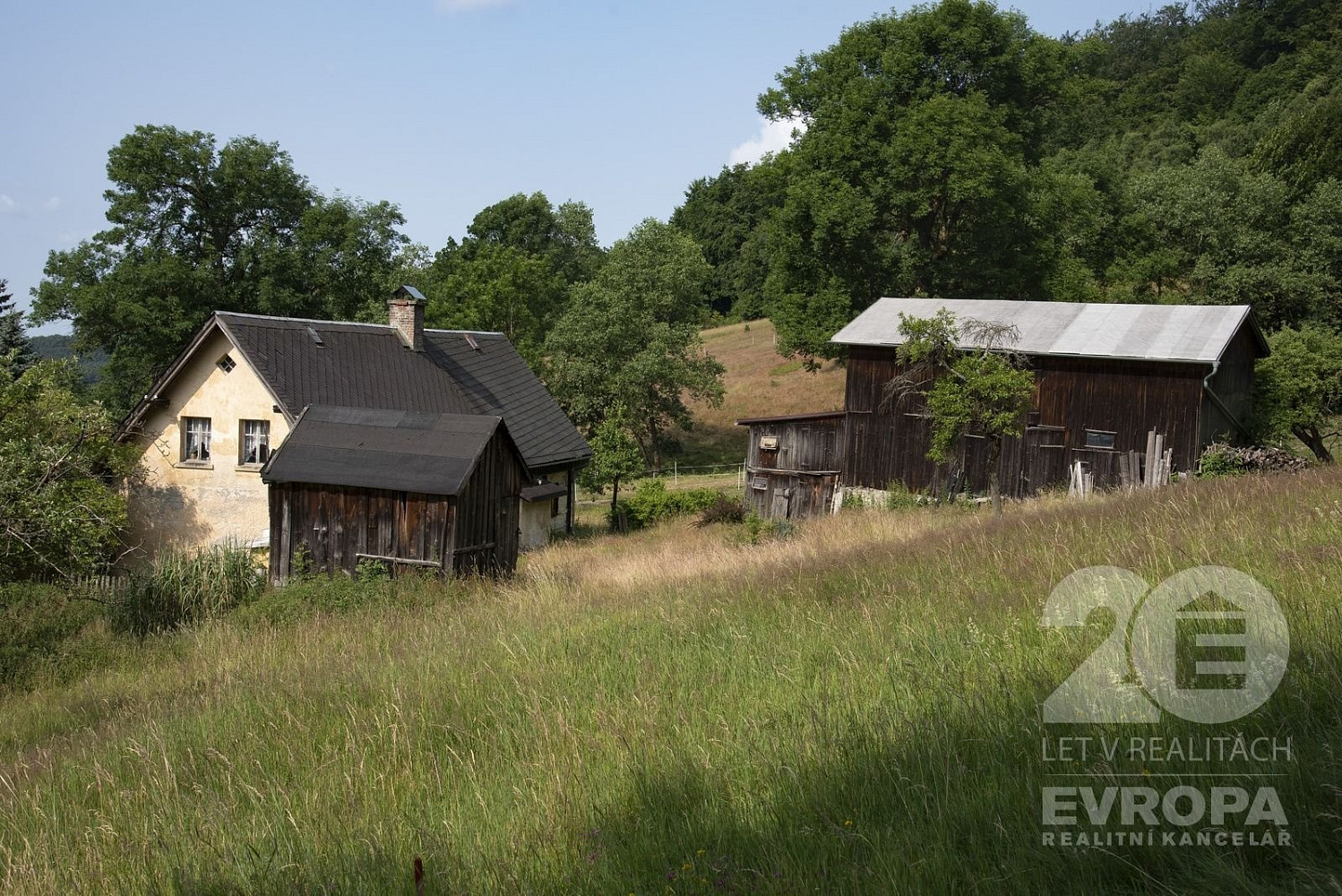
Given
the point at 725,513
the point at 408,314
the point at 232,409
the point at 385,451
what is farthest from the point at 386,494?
the point at 725,513

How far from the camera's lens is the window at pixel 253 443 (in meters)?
26.1

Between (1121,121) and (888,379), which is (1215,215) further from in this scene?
(1121,121)

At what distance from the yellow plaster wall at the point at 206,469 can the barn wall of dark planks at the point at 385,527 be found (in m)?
5.69

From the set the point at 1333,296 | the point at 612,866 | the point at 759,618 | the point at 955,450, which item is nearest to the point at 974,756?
the point at 612,866

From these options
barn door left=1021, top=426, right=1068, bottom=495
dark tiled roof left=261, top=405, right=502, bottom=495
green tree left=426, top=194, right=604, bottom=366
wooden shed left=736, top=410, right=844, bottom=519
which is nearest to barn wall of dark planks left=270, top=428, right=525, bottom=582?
dark tiled roof left=261, top=405, right=502, bottom=495

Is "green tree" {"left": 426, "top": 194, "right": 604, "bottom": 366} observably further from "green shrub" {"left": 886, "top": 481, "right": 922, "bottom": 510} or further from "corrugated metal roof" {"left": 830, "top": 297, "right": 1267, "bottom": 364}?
"green shrub" {"left": 886, "top": 481, "right": 922, "bottom": 510}

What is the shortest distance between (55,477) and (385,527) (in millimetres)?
5991

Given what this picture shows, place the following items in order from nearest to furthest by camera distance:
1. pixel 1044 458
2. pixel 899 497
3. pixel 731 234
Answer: pixel 1044 458 < pixel 899 497 < pixel 731 234

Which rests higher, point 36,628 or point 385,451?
point 385,451

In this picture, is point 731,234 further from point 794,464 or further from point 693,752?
point 693,752

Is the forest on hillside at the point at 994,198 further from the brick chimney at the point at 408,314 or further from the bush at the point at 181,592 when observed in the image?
the bush at the point at 181,592

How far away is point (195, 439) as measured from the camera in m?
26.5

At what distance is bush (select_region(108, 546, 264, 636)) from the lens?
1652cm

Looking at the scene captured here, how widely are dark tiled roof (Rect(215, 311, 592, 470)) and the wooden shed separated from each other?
6250mm
